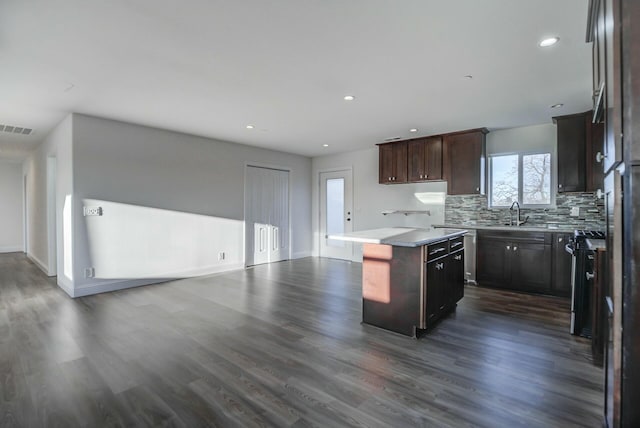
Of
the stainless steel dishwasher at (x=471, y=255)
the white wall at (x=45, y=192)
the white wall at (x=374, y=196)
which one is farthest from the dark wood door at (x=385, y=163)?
the white wall at (x=45, y=192)

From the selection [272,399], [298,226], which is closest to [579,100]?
[272,399]

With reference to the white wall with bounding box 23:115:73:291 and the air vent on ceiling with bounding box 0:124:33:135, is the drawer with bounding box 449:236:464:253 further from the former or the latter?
the air vent on ceiling with bounding box 0:124:33:135

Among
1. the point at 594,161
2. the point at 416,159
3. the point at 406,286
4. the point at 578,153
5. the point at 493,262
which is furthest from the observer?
the point at 416,159

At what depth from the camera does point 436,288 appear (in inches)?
124

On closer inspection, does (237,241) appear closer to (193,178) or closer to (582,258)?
(193,178)

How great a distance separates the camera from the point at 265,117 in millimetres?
4523

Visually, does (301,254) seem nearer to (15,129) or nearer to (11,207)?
(15,129)

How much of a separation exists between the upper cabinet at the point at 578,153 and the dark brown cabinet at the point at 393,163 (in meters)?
2.35

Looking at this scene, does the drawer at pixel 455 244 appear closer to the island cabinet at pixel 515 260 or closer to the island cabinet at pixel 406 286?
the island cabinet at pixel 406 286

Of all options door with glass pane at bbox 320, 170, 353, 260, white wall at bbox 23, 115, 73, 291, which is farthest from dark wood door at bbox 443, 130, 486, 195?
white wall at bbox 23, 115, 73, 291

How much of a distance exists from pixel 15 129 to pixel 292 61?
205 inches

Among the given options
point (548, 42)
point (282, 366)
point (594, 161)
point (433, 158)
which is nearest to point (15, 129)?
point (282, 366)

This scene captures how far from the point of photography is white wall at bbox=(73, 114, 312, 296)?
436 centimetres

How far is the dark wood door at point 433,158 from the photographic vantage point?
18.3 feet
